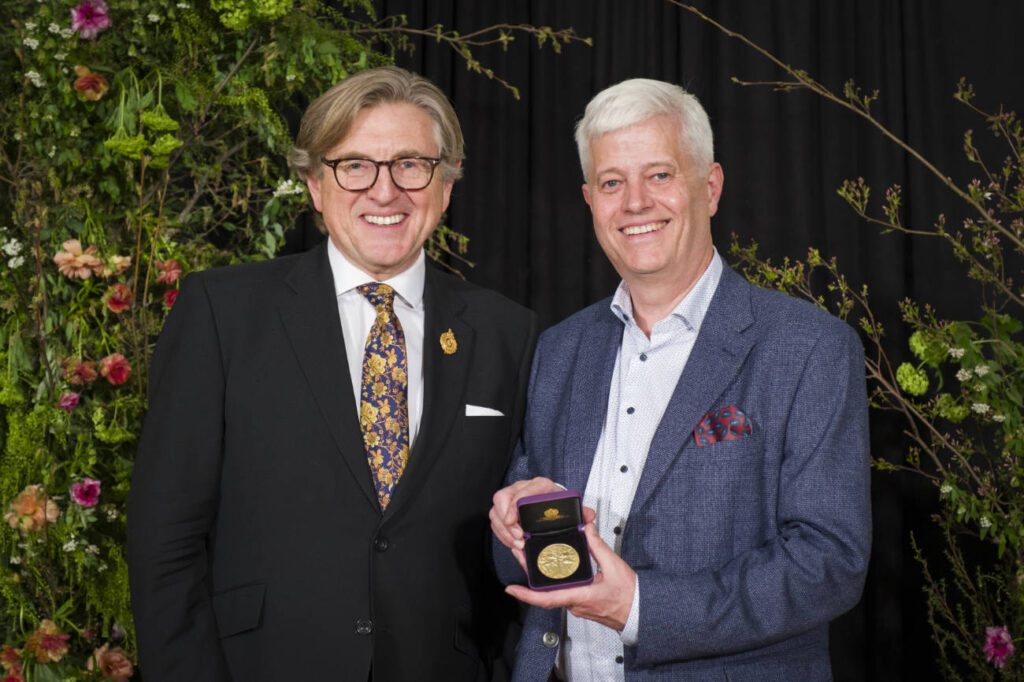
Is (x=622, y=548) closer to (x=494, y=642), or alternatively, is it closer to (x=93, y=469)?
(x=494, y=642)

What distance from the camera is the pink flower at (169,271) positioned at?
8.43 feet

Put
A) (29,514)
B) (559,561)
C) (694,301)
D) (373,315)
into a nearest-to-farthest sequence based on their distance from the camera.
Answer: (559,561)
(694,301)
(373,315)
(29,514)

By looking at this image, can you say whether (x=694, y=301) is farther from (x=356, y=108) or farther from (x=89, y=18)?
(x=89, y=18)

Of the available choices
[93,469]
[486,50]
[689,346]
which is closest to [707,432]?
[689,346]

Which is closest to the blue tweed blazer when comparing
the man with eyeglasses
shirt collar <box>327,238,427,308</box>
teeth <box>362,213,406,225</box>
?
the man with eyeglasses

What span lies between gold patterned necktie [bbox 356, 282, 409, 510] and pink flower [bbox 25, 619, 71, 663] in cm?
103

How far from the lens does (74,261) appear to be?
2.50 metres

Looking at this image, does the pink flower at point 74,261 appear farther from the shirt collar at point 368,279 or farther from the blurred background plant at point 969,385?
the blurred background plant at point 969,385

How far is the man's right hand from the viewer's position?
179 cm

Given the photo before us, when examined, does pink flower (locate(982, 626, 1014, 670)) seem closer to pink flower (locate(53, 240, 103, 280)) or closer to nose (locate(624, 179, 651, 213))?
nose (locate(624, 179, 651, 213))

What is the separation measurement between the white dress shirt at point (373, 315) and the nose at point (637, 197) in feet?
1.56

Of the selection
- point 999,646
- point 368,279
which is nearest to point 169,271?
point 368,279

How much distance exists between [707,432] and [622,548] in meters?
0.26

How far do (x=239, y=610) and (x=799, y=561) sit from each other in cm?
101
